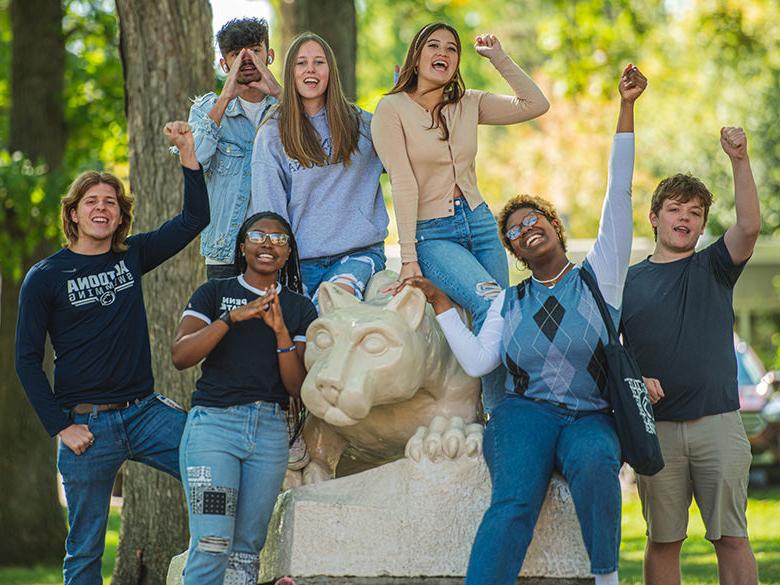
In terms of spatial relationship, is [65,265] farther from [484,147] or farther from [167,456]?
[484,147]

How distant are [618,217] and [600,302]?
1.13 feet

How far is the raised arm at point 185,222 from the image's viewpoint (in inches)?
207

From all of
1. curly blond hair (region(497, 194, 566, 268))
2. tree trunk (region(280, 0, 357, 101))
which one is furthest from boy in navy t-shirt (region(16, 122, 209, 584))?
tree trunk (region(280, 0, 357, 101))

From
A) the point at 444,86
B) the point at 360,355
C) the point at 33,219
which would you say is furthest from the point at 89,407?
the point at 33,219

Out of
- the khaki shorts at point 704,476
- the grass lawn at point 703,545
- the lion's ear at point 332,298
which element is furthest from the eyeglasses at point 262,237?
the grass lawn at point 703,545

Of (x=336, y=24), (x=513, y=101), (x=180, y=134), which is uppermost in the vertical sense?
(x=336, y=24)

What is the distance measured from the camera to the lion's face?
4.79 metres

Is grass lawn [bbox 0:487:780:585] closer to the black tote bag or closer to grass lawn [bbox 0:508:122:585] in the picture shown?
grass lawn [bbox 0:508:122:585]

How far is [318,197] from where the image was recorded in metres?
5.56

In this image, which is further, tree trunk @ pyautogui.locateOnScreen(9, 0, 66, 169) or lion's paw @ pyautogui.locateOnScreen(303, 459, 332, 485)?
tree trunk @ pyautogui.locateOnScreen(9, 0, 66, 169)

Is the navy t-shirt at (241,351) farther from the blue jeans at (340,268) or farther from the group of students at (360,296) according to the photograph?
the blue jeans at (340,268)

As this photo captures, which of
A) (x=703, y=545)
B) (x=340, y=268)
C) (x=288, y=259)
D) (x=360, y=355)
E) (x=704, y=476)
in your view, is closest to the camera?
(x=360, y=355)

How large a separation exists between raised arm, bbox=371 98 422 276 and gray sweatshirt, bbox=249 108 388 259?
0.77 feet

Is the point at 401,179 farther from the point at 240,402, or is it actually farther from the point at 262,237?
the point at 240,402
